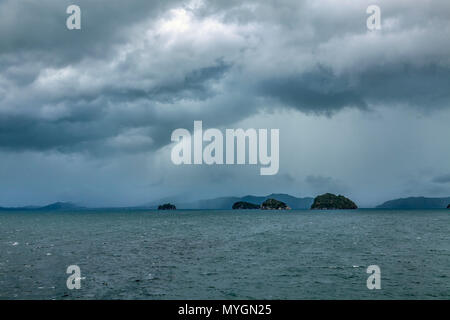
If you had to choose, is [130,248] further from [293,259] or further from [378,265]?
[378,265]

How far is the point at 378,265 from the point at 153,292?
106ft

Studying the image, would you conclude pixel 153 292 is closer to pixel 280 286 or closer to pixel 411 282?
pixel 280 286

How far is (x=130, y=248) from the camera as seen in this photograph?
64.6m

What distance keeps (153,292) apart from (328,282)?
19.2 metres
